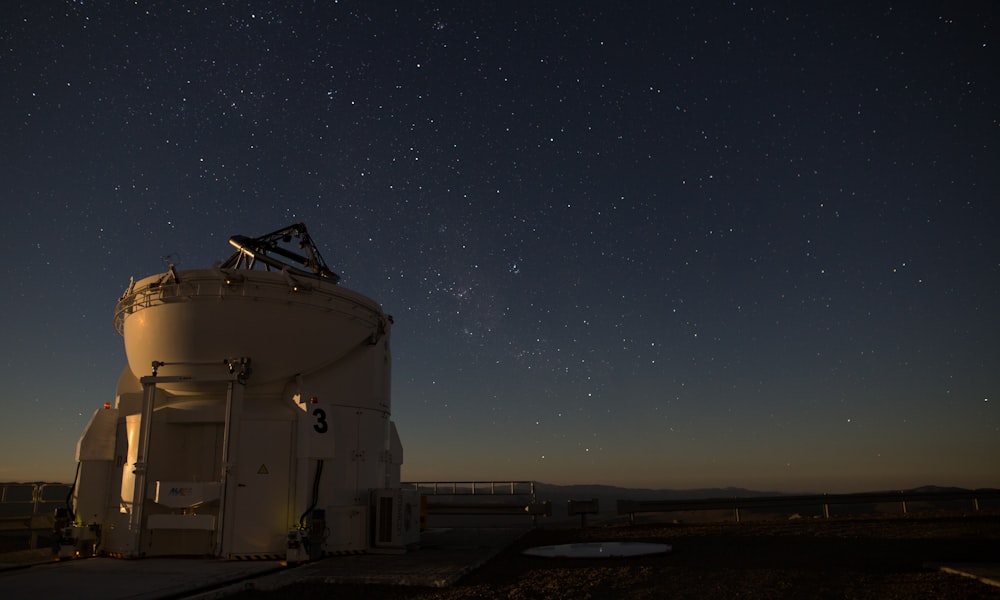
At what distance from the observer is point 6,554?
54.6ft

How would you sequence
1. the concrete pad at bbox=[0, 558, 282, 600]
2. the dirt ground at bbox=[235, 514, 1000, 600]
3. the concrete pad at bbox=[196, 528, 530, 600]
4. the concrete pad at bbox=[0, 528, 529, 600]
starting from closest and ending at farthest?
the dirt ground at bbox=[235, 514, 1000, 600], the concrete pad at bbox=[0, 558, 282, 600], the concrete pad at bbox=[0, 528, 529, 600], the concrete pad at bbox=[196, 528, 530, 600]

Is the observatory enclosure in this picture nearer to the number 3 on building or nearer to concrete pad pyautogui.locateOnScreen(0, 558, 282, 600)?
the number 3 on building

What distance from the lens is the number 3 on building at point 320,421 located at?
15.0m

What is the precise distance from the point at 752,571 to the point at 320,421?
8972 millimetres

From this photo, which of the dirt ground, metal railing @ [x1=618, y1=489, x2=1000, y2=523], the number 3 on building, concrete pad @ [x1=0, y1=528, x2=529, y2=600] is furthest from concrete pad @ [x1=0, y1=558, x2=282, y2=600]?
metal railing @ [x1=618, y1=489, x2=1000, y2=523]

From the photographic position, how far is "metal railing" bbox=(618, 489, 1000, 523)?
21984mm

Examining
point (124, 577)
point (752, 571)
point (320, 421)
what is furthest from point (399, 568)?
point (752, 571)

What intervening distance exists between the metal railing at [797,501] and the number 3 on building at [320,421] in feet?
35.7

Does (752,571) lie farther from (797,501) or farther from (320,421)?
(797,501)

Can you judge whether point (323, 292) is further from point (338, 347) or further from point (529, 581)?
point (529, 581)

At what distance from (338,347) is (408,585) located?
6.92m

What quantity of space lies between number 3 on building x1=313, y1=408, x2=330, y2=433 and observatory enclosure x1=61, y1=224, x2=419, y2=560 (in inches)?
0.9

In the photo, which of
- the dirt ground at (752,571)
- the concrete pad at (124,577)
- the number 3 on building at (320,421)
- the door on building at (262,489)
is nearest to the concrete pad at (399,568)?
the dirt ground at (752,571)

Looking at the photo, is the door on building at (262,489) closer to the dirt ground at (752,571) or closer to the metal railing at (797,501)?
the dirt ground at (752,571)
